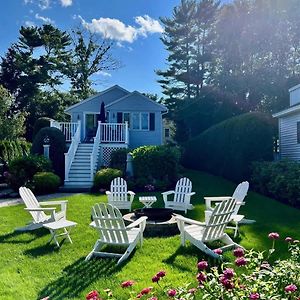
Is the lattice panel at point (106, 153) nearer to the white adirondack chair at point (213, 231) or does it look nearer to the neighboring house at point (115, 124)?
the neighboring house at point (115, 124)

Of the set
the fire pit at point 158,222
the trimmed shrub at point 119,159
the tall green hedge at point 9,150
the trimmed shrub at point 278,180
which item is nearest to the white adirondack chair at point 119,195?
the fire pit at point 158,222

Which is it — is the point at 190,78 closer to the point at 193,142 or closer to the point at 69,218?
the point at 193,142

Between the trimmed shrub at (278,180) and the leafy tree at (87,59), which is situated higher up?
the leafy tree at (87,59)

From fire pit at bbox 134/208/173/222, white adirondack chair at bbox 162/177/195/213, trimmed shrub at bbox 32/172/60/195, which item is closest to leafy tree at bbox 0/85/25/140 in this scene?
trimmed shrub at bbox 32/172/60/195

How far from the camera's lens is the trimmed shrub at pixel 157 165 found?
1550 centimetres

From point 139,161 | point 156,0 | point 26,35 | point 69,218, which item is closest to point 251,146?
point 139,161

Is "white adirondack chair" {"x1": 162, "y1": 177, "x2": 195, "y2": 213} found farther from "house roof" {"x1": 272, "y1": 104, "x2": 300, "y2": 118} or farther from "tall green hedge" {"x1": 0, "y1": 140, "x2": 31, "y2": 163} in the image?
"tall green hedge" {"x1": 0, "y1": 140, "x2": 31, "y2": 163}

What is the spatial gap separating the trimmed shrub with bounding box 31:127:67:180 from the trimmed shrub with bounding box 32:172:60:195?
2.91 meters

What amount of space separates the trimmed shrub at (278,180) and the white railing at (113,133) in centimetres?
771

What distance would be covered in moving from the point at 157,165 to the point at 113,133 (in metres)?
4.80

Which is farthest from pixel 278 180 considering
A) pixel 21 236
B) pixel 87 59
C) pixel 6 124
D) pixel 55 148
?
pixel 87 59

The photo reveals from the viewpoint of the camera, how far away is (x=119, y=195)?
10320 millimetres

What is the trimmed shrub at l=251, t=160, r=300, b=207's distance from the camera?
1098 centimetres

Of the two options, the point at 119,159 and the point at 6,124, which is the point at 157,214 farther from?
the point at 6,124
